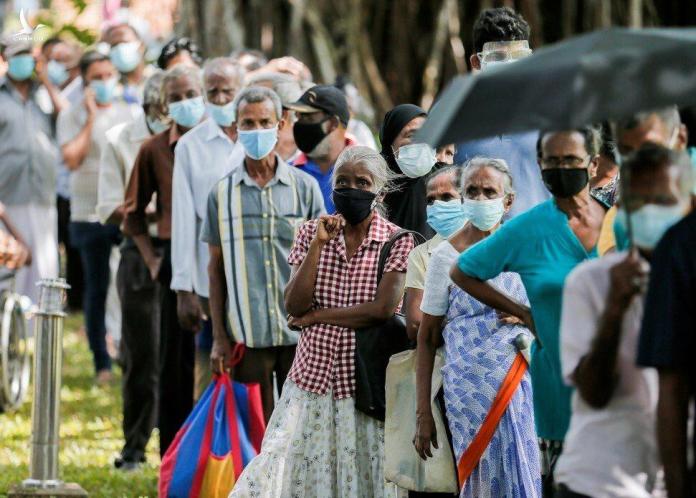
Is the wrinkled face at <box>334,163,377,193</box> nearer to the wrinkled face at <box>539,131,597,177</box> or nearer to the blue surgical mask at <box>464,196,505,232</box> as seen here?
the blue surgical mask at <box>464,196,505,232</box>

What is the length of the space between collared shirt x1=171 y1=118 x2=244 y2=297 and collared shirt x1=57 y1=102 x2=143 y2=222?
11.0 feet

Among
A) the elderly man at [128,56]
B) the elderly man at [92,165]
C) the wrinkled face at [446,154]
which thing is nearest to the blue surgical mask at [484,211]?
the wrinkled face at [446,154]

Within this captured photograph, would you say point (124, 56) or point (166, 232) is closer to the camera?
point (166, 232)

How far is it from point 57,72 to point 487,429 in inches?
405

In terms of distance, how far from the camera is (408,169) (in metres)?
7.14

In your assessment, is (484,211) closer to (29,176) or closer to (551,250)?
(551,250)

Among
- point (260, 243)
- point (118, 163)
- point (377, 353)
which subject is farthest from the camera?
point (118, 163)

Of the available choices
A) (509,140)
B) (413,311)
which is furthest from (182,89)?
(413,311)

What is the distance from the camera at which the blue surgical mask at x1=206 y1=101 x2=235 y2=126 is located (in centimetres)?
886

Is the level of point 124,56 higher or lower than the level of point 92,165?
higher

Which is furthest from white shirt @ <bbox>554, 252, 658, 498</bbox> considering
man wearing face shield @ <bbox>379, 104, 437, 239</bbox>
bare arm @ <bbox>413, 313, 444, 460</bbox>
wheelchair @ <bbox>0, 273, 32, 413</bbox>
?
wheelchair @ <bbox>0, 273, 32, 413</bbox>

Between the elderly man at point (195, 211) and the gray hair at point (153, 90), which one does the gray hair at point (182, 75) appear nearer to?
the gray hair at point (153, 90)

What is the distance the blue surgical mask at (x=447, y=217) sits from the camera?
6.52 metres

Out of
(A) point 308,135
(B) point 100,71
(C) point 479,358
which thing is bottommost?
(C) point 479,358
